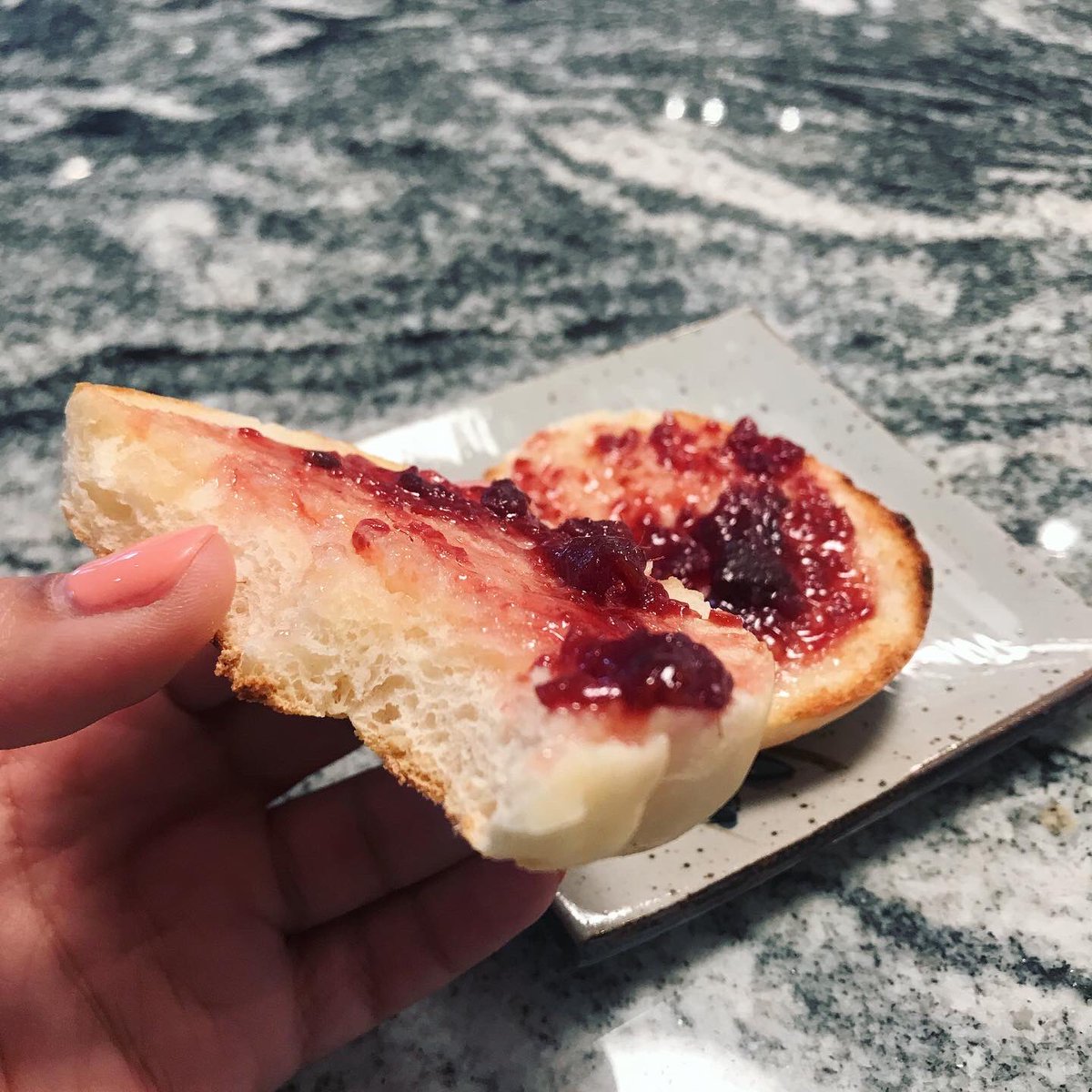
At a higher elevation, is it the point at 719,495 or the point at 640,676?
the point at 640,676

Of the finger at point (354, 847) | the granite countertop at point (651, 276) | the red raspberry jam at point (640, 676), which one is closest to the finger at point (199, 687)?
the finger at point (354, 847)

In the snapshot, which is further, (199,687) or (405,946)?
(199,687)

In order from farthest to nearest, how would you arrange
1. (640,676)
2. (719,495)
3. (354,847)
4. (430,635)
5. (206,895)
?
1. (719,495)
2. (354,847)
3. (206,895)
4. (430,635)
5. (640,676)

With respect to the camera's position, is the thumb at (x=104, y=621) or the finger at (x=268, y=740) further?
the finger at (x=268, y=740)

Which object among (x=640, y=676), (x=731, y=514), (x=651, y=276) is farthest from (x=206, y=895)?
(x=651, y=276)

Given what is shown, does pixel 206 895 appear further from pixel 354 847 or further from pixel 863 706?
pixel 863 706

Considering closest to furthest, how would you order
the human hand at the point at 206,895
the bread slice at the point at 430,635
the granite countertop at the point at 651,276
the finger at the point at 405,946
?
the bread slice at the point at 430,635 → the human hand at the point at 206,895 → the finger at the point at 405,946 → the granite countertop at the point at 651,276

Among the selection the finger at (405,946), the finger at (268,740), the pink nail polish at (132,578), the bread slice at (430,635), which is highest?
the pink nail polish at (132,578)

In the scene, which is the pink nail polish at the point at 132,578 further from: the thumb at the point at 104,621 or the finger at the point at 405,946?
the finger at the point at 405,946
